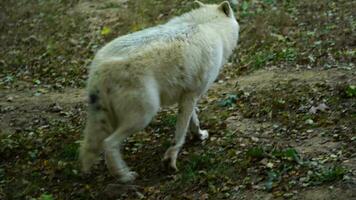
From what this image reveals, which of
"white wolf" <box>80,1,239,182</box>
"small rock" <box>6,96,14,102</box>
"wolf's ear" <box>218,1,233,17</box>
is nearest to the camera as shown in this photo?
"white wolf" <box>80,1,239,182</box>

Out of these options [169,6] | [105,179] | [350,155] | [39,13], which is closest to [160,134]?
[105,179]

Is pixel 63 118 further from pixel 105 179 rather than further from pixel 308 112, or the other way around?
pixel 308 112

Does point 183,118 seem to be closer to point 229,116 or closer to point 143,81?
point 143,81

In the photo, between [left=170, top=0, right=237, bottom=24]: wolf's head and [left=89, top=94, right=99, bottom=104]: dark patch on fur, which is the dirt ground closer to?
[left=89, top=94, right=99, bottom=104]: dark patch on fur

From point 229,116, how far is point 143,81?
230 cm

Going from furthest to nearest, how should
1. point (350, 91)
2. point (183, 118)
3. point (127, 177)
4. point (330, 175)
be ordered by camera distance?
point (350, 91) < point (183, 118) < point (127, 177) < point (330, 175)

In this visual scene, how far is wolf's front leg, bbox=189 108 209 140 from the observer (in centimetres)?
735

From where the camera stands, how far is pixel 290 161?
21.0ft

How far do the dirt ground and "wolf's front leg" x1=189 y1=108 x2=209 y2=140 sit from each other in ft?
0.34

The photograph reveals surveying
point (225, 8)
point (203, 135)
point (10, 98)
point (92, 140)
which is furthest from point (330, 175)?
point (10, 98)

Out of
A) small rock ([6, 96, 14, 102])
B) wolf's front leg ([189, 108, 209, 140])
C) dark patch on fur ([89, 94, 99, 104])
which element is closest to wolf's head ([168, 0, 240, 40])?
wolf's front leg ([189, 108, 209, 140])

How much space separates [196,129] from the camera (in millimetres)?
7402

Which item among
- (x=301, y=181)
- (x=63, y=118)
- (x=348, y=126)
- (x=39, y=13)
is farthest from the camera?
(x=39, y=13)

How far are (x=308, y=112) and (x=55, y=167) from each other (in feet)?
11.4
